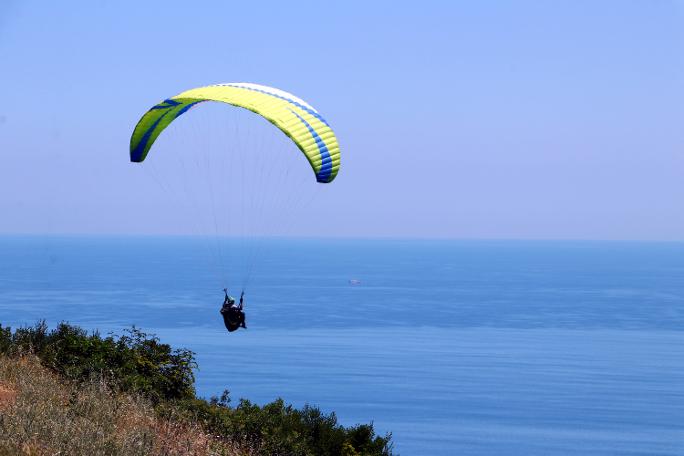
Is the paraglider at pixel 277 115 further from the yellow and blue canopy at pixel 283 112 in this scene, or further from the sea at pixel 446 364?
the sea at pixel 446 364

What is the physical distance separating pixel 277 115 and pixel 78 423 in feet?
32.2

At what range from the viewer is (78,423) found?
12.3m

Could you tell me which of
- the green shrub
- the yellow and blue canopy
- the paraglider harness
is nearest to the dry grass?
the green shrub

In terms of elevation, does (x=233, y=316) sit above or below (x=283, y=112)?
below

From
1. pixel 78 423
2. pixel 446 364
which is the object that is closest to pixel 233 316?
pixel 78 423

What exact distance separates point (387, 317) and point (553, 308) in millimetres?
43201

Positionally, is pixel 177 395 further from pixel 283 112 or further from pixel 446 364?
pixel 446 364

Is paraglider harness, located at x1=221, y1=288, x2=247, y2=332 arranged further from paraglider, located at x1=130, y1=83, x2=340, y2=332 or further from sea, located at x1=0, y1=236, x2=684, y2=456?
sea, located at x1=0, y1=236, x2=684, y2=456

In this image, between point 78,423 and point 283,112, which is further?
point 283,112

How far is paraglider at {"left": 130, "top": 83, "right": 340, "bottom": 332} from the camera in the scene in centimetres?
2003

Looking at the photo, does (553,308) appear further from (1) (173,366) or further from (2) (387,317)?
(1) (173,366)

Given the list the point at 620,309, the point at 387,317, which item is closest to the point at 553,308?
the point at 620,309

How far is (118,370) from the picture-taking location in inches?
683

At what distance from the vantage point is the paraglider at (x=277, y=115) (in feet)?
65.7
